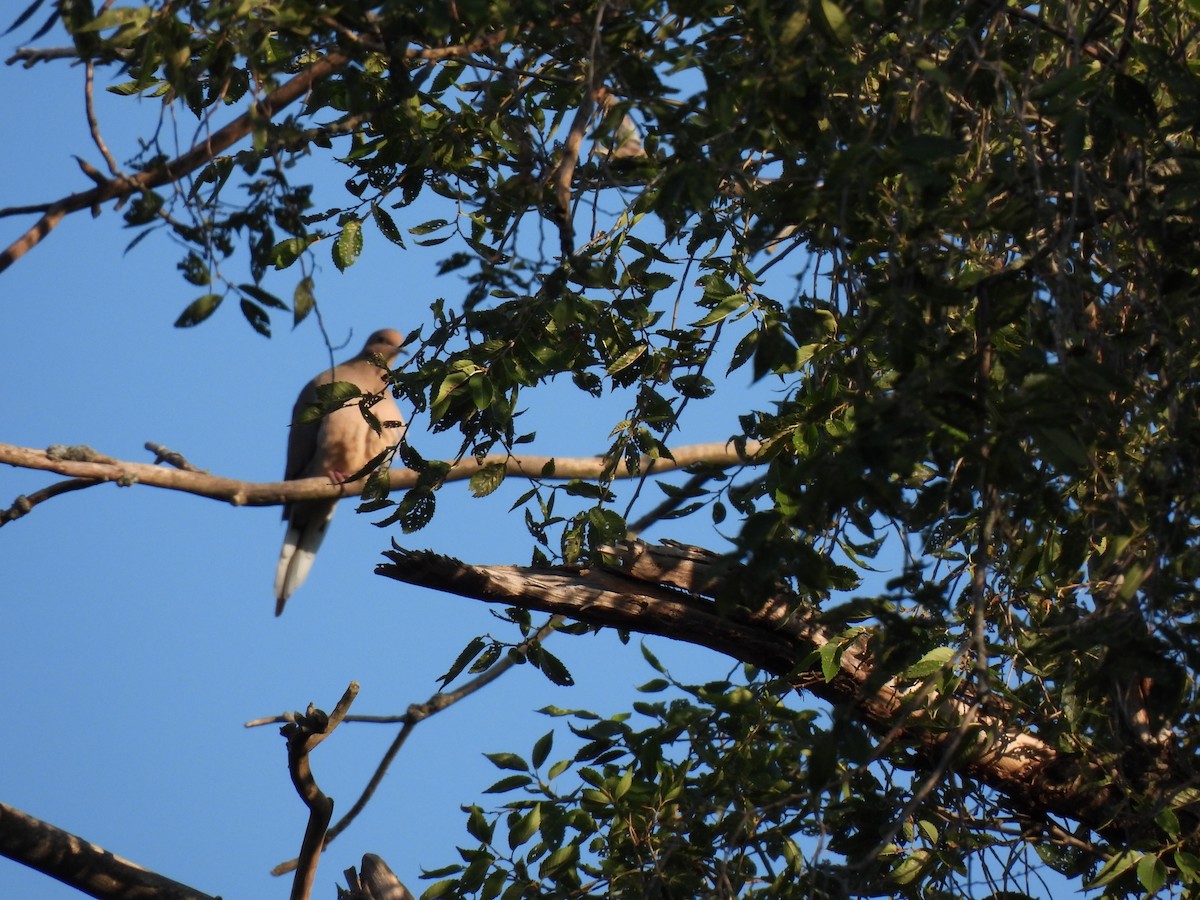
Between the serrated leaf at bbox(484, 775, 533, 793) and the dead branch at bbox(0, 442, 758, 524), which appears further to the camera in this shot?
the dead branch at bbox(0, 442, 758, 524)

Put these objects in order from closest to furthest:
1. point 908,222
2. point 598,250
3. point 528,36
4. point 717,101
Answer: point 717,101, point 908,222, point 528,36, point 598,250

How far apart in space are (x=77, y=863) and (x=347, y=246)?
5.30 feet

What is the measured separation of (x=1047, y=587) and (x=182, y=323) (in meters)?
2.07

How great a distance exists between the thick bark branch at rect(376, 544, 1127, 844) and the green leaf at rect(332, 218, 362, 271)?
821 millimetres

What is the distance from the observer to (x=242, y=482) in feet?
12.9

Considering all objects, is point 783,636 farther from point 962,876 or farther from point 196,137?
point 196,137

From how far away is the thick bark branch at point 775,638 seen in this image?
2973mm

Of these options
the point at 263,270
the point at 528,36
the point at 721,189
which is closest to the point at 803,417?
the point at 721,189

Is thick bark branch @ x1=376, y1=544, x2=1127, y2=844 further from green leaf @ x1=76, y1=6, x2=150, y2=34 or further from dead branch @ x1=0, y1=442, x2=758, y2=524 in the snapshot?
green leaf @ x1=76, y1=6, x2=150, y2=34

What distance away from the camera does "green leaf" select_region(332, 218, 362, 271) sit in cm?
282

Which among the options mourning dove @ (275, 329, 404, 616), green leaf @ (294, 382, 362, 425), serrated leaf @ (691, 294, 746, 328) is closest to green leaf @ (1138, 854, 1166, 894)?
serrated leaf @ (691, 294, 746, 328)

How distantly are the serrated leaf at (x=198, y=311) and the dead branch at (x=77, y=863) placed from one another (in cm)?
157

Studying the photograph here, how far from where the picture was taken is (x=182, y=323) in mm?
1917

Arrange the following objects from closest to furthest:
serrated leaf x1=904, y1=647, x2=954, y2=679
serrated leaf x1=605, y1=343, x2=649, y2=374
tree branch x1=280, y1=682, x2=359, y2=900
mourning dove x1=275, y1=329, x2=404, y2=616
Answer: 1. serrated leaf x1=904, y1=647, x2=954, y2=679
2. tree branch x1=280, y1=682, x2=359, y2=900
3. serrated leaf x1=605, y1=343, x2=649, y2=374
4. mourning dove x1=275, y1=329, x2=404, y2=616
